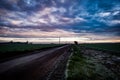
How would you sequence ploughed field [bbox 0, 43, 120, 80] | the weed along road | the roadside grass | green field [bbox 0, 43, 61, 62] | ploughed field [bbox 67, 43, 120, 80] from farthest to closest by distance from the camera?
green field [bbox 0, 43, 61, 62] < ploughed field [bbox 67, 43, 120, 80] < the roadside grass < ploughed field [bbox 0, 43, 120, 80] < the weed along road

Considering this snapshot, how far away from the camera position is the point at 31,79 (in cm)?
693

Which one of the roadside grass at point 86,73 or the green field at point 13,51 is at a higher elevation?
the green field at point 13,51

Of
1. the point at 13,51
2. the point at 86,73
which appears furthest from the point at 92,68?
the point at 13,51

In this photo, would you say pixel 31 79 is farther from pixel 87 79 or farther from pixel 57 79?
pixel 87 79

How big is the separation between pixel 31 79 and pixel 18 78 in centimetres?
79

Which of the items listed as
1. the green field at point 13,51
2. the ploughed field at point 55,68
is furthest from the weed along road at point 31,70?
the green field at point 13,51

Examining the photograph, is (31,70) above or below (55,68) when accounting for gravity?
above

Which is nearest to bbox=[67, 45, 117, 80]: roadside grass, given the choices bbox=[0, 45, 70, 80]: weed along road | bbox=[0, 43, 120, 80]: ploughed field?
bbox=[0, 43, 120, 80]: ploughed field

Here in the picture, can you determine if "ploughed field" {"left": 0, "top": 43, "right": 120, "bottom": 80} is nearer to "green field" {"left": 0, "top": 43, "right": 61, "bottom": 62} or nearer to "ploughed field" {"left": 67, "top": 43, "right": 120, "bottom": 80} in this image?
"ploughed field" {"left": 67, "top": 43, "right": 120, "bottom": 80}

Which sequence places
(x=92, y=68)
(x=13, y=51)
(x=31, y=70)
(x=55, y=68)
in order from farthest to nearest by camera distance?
(x=13, y=51) < (x=92, y=68) < (x=55, y=68) < (x=31, y=70)

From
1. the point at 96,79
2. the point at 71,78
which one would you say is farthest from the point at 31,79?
the point at 96,79

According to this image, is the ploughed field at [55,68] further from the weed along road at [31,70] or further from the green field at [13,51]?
the green field at [13,51]

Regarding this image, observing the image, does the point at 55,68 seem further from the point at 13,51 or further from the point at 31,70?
the point at 13,51

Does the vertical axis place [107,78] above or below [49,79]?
below
